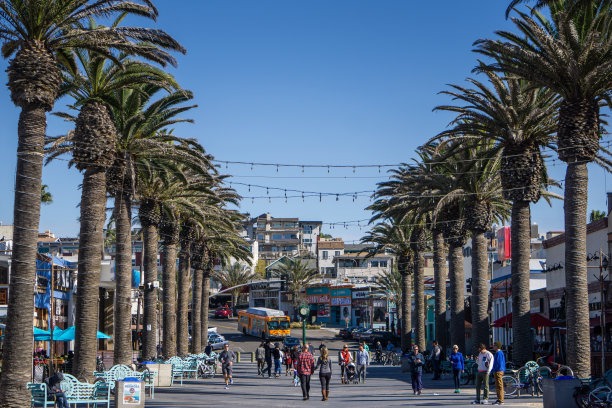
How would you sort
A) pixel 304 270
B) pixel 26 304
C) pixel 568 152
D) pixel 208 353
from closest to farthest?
pixel 26 304 < pixel 568 152 < pixel 208 353 < pixel 304 270

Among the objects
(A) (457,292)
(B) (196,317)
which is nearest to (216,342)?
(B) (196,317)

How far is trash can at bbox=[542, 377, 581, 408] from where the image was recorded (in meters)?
19.3

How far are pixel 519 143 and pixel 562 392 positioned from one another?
12792 mm

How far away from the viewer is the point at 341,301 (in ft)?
376

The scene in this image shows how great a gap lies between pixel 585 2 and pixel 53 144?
18.1 m

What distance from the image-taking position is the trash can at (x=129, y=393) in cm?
2041

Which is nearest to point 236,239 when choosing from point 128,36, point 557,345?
point 557,345

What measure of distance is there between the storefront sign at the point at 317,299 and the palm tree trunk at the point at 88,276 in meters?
92.7

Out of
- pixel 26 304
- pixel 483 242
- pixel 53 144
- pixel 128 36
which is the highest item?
pixel 128 36

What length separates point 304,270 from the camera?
11069 cm

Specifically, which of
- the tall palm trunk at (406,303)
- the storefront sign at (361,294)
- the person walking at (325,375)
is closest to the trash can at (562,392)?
the person walking at (325,375)

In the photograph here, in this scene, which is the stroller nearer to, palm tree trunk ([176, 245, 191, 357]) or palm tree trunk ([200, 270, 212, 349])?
palm tree trunk ([176, 245, 191, 357])

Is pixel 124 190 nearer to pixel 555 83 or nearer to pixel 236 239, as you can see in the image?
pixel 555 83

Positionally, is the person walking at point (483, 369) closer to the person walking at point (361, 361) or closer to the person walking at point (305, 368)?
the person walking at point (305, 368)
